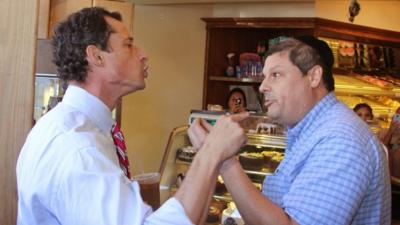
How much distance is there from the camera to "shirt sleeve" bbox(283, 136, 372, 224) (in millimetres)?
1298

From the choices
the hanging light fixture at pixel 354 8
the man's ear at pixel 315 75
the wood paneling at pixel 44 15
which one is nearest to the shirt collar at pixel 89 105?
the man's ear at pixel 315 75

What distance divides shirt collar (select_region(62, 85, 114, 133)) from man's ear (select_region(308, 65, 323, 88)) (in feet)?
2.33

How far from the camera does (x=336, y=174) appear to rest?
1.31 meters

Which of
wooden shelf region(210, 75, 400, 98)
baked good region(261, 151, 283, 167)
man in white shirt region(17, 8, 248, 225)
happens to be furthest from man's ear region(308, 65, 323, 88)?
wooden shelf region(210, 75, 400, 98)

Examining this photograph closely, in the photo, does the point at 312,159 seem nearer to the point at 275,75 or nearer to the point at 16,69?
the point at 275,75

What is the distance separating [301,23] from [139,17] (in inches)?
69.7

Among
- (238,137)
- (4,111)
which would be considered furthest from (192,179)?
(4,111)

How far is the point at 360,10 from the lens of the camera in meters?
5.33

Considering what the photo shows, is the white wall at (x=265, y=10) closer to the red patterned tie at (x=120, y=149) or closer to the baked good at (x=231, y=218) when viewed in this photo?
the baked good at (x=231, y=218)

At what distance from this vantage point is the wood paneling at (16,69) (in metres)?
1.63

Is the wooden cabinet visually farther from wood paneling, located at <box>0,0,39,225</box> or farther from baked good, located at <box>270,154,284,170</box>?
wood paneling, located at <box>0,0,39,225</box>

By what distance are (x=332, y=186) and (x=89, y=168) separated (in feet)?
2.27

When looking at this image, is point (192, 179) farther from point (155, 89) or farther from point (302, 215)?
point (155, 89)

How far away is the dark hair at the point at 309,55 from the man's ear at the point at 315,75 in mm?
11
